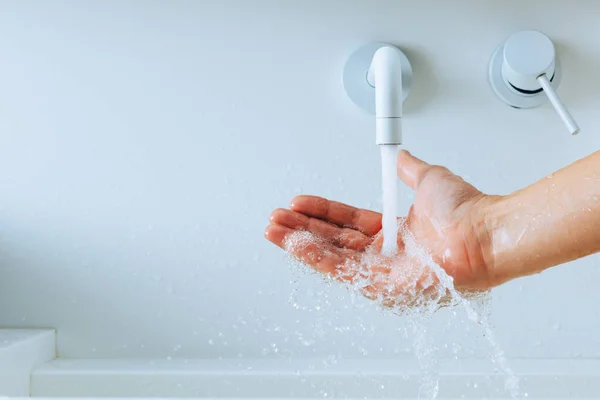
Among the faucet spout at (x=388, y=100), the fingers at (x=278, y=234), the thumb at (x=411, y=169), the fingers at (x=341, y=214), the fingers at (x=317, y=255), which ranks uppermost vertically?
the faucet spout at (x=388, y=100)

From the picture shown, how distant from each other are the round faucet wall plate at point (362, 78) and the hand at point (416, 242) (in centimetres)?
22

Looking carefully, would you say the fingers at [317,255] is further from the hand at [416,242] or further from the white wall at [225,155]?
the white wall at [225,155]

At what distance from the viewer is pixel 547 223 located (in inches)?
36.5

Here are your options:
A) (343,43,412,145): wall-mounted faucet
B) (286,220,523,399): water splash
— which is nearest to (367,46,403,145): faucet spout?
(343,43,412,145): wall-mounted faucet

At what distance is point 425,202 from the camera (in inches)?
41.3

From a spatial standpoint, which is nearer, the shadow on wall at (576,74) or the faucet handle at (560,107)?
the faucet handle at (560,107)

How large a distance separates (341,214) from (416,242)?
0.46 ft

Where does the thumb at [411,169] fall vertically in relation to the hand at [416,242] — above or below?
above

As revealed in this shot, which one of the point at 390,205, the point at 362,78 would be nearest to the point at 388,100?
the point at 390,205

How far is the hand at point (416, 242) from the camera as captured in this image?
992mm

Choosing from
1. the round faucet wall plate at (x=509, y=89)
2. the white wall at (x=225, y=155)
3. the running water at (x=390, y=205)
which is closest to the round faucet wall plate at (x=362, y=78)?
the white wall at (x=225, y=155)

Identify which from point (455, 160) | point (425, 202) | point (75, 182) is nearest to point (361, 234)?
point (425, 202)

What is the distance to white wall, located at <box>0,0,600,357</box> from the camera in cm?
133

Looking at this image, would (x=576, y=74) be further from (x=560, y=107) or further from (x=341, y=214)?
(x=341, y=214)
